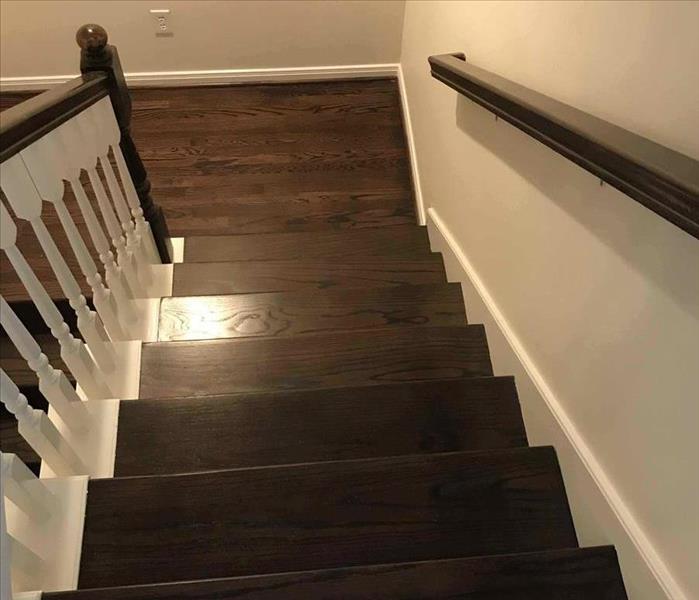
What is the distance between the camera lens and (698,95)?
0.95 m

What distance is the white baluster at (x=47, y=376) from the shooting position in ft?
3.92

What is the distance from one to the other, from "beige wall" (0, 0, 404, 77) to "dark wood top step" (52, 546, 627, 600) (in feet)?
9.46

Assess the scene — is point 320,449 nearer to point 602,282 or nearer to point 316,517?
point 316,517

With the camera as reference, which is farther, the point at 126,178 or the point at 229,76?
the point at 229,76

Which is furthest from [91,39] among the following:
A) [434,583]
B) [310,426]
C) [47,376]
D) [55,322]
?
[434,583]

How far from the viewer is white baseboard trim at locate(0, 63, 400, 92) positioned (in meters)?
3.43

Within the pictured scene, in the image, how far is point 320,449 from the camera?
1595 millimetres

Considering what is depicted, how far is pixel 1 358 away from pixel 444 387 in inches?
54.2

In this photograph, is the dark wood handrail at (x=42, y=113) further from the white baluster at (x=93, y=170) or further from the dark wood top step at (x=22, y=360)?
the dark wood top step at (x=22, y=360)

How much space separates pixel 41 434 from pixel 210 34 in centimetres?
262

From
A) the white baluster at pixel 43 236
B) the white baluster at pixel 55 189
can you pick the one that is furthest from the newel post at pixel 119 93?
the white baluster at pixel 43 236

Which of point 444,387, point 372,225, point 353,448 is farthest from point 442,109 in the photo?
point 353,448

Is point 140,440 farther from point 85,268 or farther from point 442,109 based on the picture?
point 442,109

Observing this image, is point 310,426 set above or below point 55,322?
below
